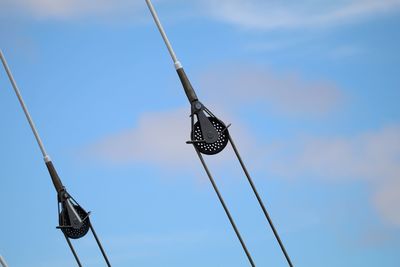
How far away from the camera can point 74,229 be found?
59.5ft

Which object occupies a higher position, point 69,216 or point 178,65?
point 178,65

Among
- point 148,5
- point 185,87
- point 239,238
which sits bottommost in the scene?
point 239,238

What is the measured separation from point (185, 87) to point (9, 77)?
5.55 meters

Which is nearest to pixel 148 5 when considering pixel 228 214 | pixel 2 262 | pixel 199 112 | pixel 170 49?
pixel 170 49

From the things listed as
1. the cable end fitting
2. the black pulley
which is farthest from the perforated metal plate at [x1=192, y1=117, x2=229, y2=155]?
the black pulley

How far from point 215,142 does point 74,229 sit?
4.56m

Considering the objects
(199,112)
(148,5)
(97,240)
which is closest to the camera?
(199,112)

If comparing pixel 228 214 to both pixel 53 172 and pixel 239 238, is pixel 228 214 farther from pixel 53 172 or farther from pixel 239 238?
pixel 53 172

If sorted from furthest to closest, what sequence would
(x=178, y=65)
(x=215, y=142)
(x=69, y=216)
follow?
(x=69, y=216) < (x=178, y=65) < (x=215, y=142)

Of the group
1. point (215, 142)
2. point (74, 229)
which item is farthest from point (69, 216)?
point (215, 142)

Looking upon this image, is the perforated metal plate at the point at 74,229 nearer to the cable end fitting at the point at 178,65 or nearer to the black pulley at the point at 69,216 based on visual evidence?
the black pulley at the point at 69,216

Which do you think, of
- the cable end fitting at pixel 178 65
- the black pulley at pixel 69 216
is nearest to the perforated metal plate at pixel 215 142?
the cable end fitting at pixel 178 65

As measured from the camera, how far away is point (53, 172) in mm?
18141

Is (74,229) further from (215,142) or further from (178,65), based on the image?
(178,65)
